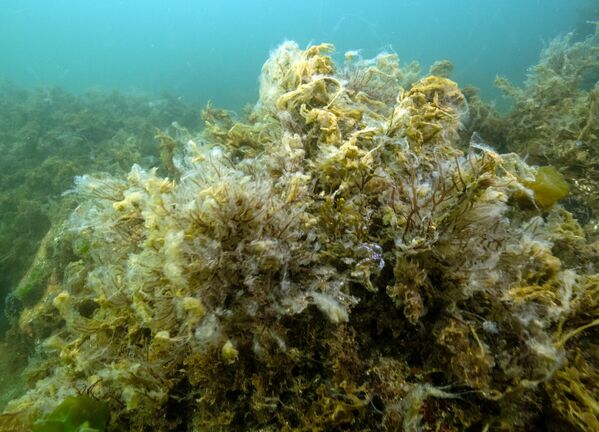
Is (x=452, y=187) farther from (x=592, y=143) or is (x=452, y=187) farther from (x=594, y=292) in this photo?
(x=592, y=143)

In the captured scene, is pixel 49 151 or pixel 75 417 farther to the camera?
pixel 49 151

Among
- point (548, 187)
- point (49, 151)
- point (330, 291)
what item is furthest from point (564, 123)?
point (49, 151)

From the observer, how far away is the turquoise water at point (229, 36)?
90.4 ft

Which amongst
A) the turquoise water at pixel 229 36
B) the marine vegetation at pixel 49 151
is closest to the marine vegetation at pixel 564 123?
the turquoise water at pixel 229 36

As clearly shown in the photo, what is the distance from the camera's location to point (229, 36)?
59.2 metres

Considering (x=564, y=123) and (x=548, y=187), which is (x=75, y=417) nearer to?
(x=548, y=187)

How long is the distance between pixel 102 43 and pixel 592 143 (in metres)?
80.6

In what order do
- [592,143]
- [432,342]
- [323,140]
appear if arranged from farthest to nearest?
1. [592,143]
2. [323,140]
3. [432,342]

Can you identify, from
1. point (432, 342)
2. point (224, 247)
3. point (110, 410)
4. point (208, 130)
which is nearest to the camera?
point (224, 247)

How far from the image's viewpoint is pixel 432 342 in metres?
1.58

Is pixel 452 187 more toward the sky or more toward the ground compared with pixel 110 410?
more toward the sky

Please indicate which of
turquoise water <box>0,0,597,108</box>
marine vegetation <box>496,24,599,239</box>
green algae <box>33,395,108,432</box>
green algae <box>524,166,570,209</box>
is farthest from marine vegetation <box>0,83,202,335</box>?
marine vegetation <box>496,24,599,239</box>

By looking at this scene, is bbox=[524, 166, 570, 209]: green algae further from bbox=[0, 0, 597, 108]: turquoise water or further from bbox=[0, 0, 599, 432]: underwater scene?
bbox=[0, 0, 597, 108]: turquoise water

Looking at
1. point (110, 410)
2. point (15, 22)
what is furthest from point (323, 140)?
point (15, 22)
